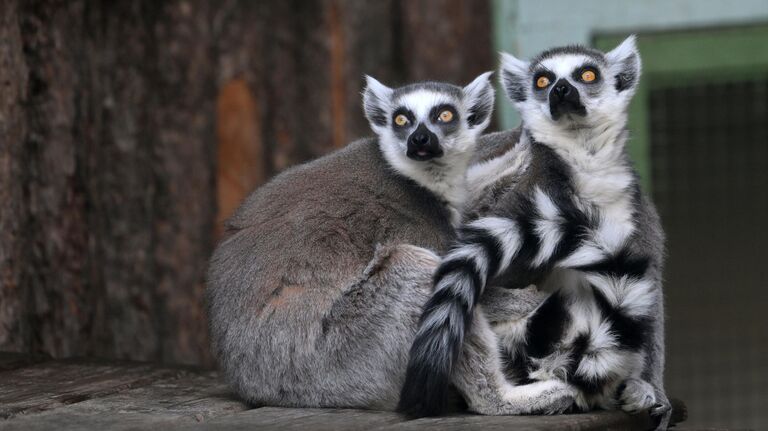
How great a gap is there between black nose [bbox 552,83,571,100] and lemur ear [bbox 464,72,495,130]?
0.48m

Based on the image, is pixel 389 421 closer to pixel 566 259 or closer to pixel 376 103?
pixel 566 259

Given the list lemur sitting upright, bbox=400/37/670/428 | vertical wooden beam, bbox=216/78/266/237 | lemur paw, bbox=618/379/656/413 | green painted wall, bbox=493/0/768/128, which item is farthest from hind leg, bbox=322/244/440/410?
green painted wall, bbox=493/0/768/128

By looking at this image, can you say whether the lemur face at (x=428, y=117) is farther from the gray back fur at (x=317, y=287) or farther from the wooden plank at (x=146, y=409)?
the wooden plank at (x=146, y=409)

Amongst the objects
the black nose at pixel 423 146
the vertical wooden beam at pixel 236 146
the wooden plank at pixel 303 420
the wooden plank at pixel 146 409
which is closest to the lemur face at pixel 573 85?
the black nose at pixel 423 146

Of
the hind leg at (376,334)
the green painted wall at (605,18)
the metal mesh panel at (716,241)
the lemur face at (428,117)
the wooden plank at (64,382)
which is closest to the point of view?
the hind leg at (376,334)

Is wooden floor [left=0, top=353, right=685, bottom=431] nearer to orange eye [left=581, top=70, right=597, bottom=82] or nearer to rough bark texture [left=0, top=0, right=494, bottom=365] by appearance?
rough bark texture [left=0, top=0, right=494, bottom=365]

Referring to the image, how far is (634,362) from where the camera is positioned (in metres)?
3.50

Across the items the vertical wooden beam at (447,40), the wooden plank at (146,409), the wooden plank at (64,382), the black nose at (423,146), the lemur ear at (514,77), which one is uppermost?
the vertical wooden beam at (447,40)

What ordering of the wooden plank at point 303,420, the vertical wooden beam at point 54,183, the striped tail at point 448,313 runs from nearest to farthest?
the wooden plank at point 303,420 → the striped tail at point 448,313 → the vertical wooden beam at point 54,183

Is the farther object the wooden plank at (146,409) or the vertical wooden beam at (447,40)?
the vertical wooden beam at (447,40)

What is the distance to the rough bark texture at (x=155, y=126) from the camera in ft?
15.0

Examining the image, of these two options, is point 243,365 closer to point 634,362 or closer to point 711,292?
point 634,362

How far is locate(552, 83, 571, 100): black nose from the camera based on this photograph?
12.6 ft

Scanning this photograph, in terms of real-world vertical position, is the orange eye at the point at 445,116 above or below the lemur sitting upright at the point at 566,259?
above
